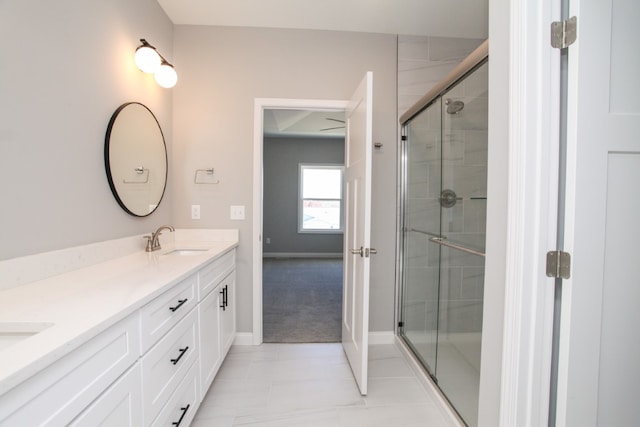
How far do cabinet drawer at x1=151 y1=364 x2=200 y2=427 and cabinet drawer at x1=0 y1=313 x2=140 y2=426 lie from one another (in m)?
0.40

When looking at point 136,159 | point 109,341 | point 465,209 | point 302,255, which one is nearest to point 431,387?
point 465,209

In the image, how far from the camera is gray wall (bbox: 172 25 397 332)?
2393 mm

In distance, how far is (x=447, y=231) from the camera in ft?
6.72

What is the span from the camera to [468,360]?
74.1 inches

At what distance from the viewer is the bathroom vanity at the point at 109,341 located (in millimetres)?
636

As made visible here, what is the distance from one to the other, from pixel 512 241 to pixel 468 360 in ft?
4.38

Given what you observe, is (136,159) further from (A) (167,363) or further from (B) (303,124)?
(B) (303,124)

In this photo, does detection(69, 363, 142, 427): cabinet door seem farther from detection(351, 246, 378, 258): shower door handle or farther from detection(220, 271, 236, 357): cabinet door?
detection(351, 246, 378, 258): shower door handle

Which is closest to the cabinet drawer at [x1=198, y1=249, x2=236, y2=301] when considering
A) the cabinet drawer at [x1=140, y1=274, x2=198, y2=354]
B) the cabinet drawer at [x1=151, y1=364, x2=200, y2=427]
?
the cabinet drawer at [x1=140, y1=274, x2=198, y2=354]

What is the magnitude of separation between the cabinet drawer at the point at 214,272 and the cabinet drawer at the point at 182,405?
1.33ft

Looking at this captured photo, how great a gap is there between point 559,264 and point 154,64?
7.97ft

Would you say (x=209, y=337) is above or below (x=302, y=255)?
above

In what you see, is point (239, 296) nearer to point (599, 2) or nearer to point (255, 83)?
point (255, 83)

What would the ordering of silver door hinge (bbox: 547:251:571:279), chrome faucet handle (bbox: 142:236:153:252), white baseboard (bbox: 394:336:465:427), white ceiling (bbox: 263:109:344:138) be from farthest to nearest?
white ceiling (bbox: 263:109:344:138)
chrome faucet handle (bbox: 142:236:153:252)
white baseboard (bbox: 394:336:465:427)
silver door hinge (bbox: 547:251:571:279)
